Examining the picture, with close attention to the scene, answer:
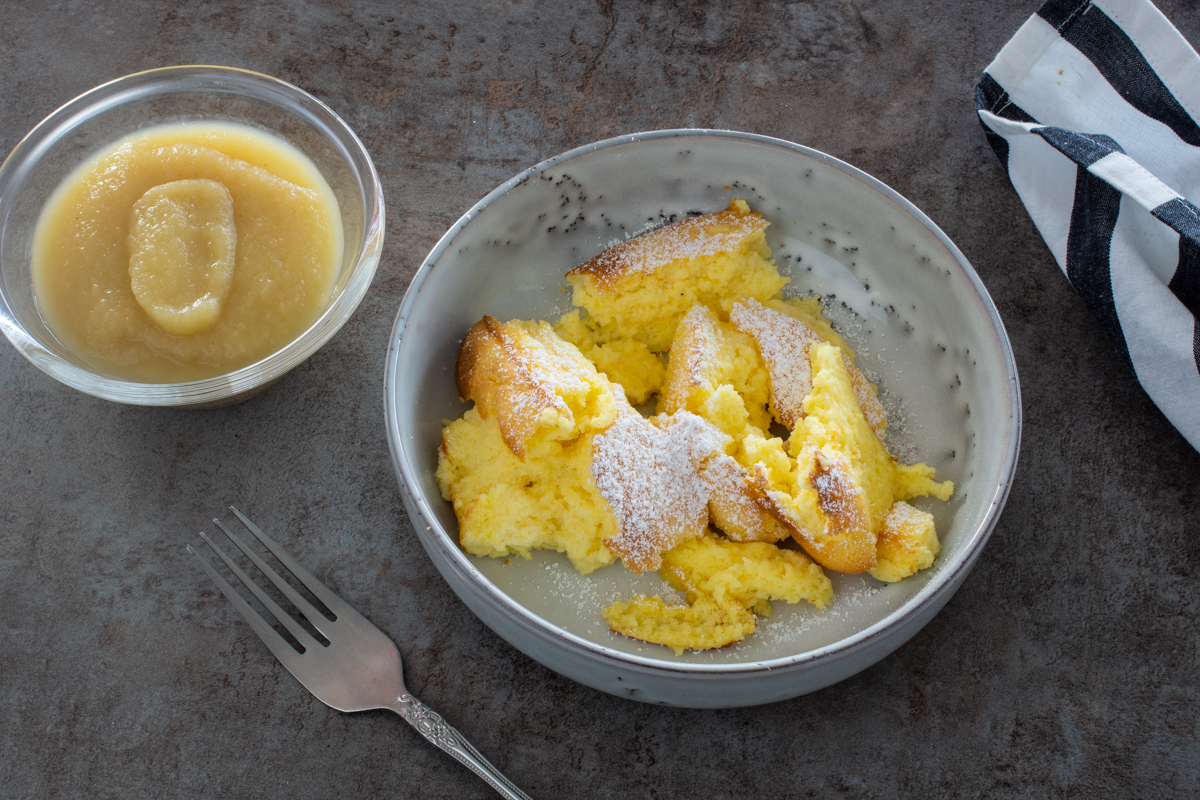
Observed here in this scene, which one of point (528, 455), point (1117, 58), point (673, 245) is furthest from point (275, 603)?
point (1117, 58)

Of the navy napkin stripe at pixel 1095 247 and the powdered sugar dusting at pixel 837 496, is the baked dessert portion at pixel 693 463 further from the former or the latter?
the navy napkin stripe at pixel 1095 247

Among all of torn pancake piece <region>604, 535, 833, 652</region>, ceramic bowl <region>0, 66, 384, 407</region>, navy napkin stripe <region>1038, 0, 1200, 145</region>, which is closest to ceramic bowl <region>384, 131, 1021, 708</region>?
torn pancake piece <region>604, 535, 833, 652</region>

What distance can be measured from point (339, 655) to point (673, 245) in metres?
1.03

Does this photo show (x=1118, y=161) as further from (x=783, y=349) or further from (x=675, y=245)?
(x=675, y=245)

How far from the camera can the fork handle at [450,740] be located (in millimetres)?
1638

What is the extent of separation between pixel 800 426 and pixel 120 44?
182cm

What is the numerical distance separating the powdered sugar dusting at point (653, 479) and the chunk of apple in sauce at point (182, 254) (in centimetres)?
77

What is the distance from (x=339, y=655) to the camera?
1.75 meters

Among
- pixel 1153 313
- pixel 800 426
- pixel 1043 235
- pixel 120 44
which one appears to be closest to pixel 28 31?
pixel 120 44

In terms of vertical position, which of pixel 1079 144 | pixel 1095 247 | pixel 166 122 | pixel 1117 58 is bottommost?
pixel 166 122

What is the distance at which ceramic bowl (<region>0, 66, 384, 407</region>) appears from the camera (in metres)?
1.70

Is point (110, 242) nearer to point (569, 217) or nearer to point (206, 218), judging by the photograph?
point (206, 218)

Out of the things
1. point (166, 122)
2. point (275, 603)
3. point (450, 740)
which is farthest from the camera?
point (166, 122)

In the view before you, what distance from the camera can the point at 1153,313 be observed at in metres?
1.85
